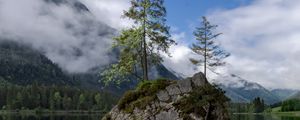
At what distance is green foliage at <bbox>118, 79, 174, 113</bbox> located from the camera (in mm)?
34188

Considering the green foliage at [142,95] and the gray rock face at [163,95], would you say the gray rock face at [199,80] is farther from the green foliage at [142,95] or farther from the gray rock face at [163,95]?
the gray rock face at [163,95]

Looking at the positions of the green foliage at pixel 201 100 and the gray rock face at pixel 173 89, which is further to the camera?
the gray rock face at pixel 173 89

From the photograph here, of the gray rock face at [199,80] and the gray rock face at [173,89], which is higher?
the gray rock face at [199,80]

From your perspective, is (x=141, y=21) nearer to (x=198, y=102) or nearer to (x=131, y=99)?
(x=131, y=99)

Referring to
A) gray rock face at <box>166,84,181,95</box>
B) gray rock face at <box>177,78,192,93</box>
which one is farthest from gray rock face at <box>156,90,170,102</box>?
gray rock face at <box>177,78,192,93</box>

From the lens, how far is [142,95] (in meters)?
35.4

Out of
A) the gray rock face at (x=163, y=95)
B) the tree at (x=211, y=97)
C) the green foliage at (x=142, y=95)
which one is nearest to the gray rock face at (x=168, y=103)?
the gray rock face at (x=163, y=95)

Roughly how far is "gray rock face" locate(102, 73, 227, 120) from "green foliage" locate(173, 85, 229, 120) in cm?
40

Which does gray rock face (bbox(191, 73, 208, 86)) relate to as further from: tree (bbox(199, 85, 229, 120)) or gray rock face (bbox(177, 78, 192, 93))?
tree (bbox(199, 85, 229, 120))

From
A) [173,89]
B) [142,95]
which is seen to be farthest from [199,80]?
[142,95]

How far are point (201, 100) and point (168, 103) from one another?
235 cm

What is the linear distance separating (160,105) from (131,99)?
3.21m

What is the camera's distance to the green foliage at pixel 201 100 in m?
32.5

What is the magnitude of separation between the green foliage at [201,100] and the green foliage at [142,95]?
210 centimetres
